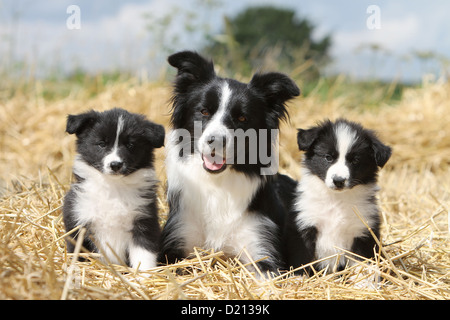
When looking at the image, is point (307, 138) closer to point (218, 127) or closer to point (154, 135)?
point (218, 127)

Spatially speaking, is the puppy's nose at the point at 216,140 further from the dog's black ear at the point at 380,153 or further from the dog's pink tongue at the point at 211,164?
the dog's black ear at the point at 380,153

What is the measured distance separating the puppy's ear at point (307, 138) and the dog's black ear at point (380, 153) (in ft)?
1.50

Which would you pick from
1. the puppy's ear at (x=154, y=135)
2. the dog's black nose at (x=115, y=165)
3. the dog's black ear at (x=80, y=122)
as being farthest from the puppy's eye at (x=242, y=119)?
the dog's black ear at (x=80, y=122)

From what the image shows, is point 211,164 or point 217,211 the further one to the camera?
point 217,211

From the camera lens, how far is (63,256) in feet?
11.2

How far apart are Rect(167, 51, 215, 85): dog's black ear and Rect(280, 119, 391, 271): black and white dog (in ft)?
2.99

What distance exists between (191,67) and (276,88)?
708mm

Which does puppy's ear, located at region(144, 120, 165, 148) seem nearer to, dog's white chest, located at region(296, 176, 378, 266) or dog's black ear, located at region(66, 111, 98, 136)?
dog's black ear, located at region(66, 111, 98, 136)

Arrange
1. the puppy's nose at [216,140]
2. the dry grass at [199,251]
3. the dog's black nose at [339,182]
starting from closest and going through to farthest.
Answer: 1. the dry grass at [199,251]
2. the puppy's nose at [216,140]
3. the dog's black nose at [339,182]

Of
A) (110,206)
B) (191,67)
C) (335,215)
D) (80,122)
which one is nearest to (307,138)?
(335,215)

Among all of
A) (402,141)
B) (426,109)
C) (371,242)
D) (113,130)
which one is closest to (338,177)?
(371,242)

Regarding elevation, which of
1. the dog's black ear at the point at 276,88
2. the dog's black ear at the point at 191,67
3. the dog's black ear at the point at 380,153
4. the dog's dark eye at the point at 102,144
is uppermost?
→ the dog's black ear at the point at 191,67

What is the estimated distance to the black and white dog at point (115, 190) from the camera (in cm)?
351

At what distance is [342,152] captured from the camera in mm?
3596
